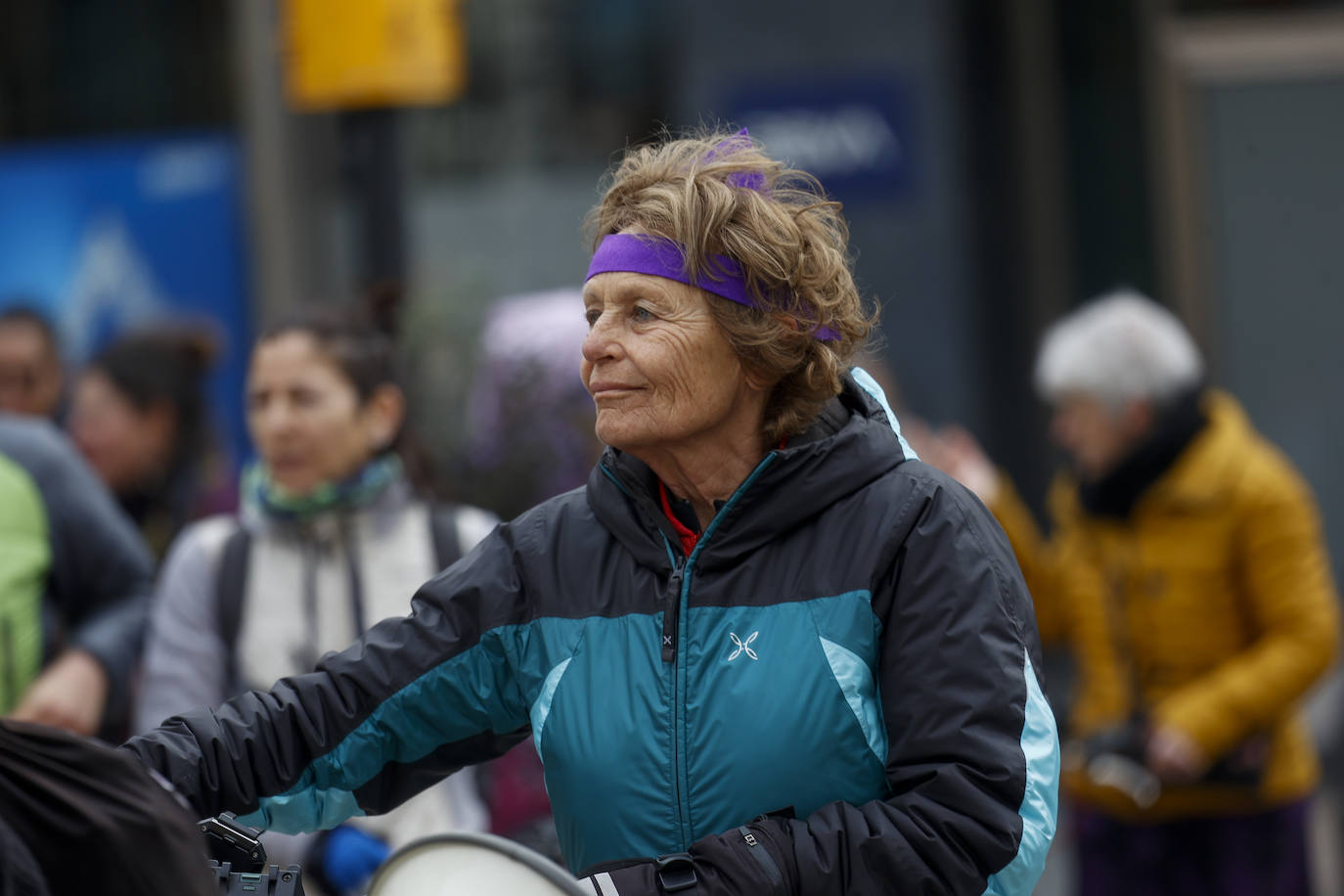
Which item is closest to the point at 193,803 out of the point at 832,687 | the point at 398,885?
the point at 398,885

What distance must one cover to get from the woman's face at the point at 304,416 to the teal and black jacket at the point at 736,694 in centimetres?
141

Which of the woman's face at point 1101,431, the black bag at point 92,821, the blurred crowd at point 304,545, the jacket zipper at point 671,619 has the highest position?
the black bag at point 92,821

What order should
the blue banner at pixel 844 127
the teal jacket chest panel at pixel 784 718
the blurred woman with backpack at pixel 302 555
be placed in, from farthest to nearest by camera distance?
1. the blue banner at pixel 844 127
2. the blurred woman with backpack at pixel 302 555
3. the teal jacket chest panel at pixel 784 718

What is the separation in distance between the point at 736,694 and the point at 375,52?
10.5ft

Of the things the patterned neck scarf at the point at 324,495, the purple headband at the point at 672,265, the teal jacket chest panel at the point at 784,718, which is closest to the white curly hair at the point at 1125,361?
the patterned neck scarf at the point at 324,495

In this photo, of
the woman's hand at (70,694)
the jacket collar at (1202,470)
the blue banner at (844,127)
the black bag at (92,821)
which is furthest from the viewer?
the blue banner at (844,127)

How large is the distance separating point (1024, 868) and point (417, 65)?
3413 mm

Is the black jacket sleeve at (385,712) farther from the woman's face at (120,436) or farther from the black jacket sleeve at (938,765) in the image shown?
the woman's face at (120,436)

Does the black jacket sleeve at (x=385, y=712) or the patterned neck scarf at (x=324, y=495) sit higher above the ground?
the black jacket sleeve at (x=385, y=712)

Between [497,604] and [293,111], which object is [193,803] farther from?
[293,111]

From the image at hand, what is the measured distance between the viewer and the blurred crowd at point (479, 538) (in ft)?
12.8

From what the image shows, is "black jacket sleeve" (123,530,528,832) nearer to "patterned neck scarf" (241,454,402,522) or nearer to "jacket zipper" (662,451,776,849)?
"jacket zipper" (662,451,776,849)

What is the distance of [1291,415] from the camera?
883 centimetres

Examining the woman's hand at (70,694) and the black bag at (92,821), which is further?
the woman's hand at (70,694)
